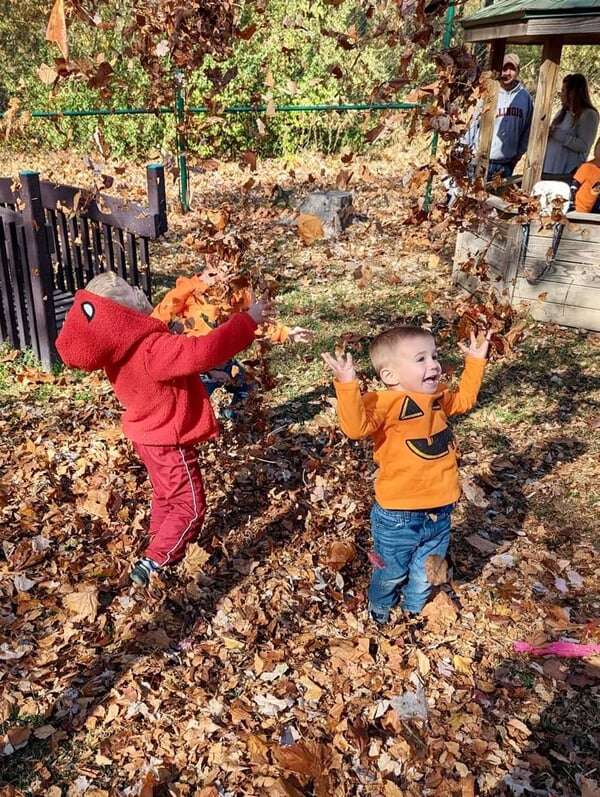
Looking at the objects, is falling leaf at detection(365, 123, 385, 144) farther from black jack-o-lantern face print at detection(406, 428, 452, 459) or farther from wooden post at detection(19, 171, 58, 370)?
wooden post at detection(19, 171, 58, 370)

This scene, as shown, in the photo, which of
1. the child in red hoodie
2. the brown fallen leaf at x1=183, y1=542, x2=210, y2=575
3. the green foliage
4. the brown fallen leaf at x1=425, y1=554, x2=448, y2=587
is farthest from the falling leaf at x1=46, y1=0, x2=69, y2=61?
the green foliage

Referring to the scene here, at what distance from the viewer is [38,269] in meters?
5.56

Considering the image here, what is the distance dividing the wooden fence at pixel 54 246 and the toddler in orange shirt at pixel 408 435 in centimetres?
332

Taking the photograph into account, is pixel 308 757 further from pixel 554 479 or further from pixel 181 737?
pixel 554 479

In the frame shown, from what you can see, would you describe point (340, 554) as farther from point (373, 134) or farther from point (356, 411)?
point (373, 134)

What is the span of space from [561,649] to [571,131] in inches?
263

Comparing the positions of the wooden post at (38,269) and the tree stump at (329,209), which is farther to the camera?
the tree stump at (329,209)

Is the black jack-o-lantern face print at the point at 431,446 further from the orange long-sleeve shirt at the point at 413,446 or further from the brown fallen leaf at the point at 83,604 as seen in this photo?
the brown fallen leaf at the point at 83,604

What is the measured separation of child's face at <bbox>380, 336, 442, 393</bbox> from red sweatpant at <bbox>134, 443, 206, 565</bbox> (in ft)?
3.74

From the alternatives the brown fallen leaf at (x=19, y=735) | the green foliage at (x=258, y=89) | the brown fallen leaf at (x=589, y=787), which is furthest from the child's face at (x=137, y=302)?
the green foliage at (x=258, y=89)

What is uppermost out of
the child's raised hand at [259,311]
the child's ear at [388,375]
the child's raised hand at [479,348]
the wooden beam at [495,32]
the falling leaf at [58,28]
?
the wooden beam at [495,32]

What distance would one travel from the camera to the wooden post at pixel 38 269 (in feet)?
17.7

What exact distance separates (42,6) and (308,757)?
51.2 ft

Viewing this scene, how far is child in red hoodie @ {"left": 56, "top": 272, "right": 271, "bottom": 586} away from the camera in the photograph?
2.99 meters
